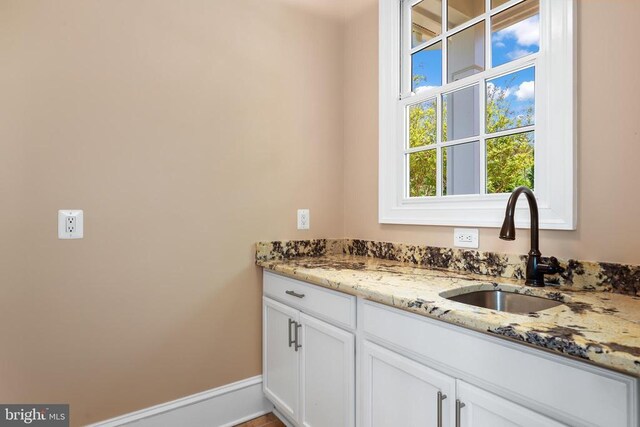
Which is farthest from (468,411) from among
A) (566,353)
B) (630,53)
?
(630,53)

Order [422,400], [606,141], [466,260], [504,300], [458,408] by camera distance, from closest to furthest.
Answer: [458,408] < [422,400] < [606,141] < [504,300] < [466,260]

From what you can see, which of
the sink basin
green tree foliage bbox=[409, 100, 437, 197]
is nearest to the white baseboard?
the sink basin

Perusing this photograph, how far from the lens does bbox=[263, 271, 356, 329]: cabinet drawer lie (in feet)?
4.60

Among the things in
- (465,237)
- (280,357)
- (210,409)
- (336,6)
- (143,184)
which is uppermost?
(336,6)

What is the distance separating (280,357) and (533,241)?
1.32m

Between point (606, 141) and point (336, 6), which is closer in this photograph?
point (606, 141)

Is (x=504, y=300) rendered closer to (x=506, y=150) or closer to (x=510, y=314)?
(x=510, y=314)

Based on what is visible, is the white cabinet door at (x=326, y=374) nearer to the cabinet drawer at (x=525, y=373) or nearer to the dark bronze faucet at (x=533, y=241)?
the cabinet drawer at (x=525, y=373)

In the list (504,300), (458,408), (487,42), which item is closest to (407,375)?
(458,408)

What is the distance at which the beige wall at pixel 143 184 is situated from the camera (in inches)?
56.4

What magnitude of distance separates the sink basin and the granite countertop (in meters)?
0.02

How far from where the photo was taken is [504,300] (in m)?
1.33

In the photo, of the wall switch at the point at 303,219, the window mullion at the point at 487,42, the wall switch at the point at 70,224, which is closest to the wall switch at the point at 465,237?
the window mullion at the point at 487,42

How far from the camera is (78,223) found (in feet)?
4.97
